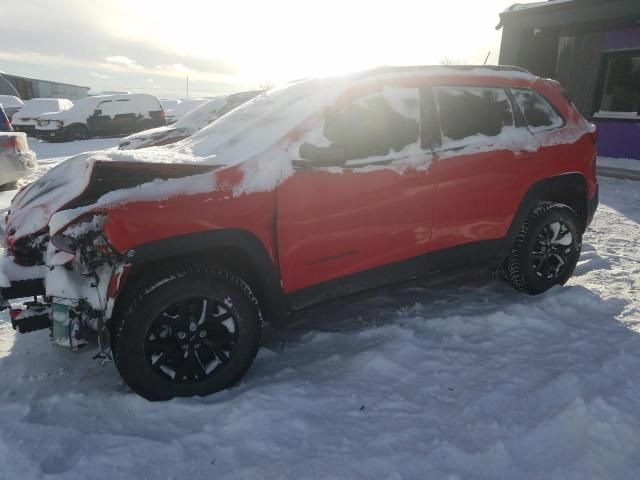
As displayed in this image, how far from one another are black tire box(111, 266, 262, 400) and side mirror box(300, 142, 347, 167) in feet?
2.55

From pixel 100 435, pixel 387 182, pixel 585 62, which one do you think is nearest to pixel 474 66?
pixel 387 182

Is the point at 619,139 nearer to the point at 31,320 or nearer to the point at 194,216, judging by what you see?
the point at 194,216

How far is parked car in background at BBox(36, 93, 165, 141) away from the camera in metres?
16.7

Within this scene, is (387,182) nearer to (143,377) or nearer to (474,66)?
(474,66)

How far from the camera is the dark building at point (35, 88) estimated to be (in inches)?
1366

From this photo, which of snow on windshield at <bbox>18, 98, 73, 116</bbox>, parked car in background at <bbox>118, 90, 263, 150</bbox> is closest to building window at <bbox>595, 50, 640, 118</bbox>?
parked car in background at <bbox>118, 90, 263, 150</bbox>

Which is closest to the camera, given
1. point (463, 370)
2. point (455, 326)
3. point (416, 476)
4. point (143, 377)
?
point (416, 476)

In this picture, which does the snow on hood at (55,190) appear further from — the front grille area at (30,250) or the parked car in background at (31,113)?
the parked car in background at (31,113)

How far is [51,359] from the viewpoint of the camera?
2.96m

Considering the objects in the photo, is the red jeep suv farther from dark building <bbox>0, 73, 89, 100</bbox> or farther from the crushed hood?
dark building <bbox>0, 73, 89, 100</bbox>

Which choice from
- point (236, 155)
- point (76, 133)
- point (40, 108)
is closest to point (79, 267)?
point (236, 155)

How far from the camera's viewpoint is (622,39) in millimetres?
11211

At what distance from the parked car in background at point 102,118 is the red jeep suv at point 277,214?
1584cm

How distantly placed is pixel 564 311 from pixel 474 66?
1955 millimetres
